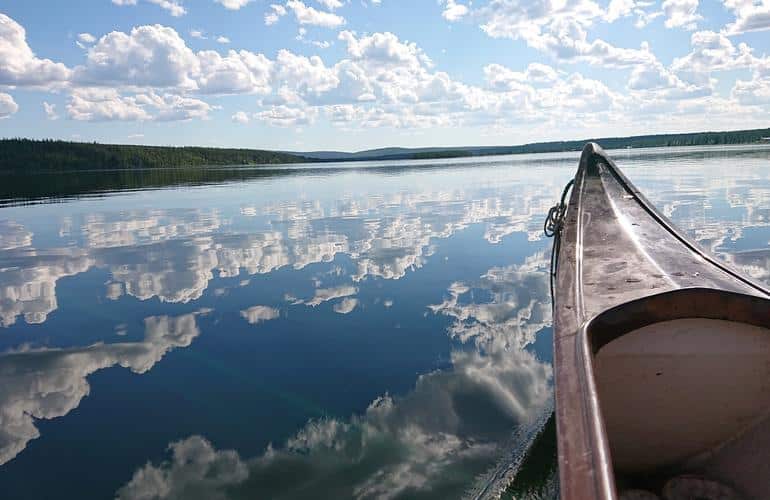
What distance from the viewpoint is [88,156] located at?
490ft

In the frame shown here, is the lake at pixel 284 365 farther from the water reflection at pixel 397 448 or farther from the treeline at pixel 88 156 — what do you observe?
the treeline at pixel 88 156

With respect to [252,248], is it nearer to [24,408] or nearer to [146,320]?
[146,320]

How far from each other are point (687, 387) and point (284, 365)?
4383 mm

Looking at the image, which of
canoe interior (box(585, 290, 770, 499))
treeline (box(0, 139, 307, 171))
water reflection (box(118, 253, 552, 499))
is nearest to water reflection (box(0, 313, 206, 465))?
water reflection (box(118, 253, 552, 499))

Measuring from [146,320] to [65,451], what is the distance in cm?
392

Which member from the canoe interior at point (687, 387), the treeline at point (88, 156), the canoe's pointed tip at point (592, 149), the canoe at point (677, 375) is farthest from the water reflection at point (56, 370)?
the treeline at point (88, 156)

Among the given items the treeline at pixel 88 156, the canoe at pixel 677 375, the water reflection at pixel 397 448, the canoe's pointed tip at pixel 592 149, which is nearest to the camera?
the canoe at pixel 677 375

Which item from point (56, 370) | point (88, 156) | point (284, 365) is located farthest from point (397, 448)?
point (88, 156)

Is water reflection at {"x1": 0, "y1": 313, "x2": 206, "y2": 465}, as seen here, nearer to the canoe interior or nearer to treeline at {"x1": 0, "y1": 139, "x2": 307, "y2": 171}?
the canoe interior

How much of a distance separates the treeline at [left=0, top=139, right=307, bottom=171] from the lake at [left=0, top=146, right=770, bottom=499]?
147m

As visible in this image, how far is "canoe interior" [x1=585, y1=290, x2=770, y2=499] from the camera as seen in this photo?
3.94m

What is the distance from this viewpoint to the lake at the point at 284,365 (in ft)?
15.2

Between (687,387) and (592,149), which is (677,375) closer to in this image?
(687,387)

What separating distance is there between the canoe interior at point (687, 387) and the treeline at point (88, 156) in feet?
516
